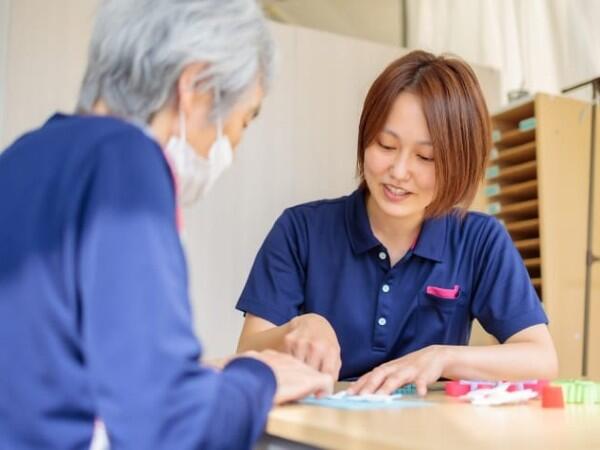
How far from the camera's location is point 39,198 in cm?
67

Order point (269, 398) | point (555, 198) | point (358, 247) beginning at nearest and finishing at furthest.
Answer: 1. point (269, 398)
2. point (358, 247)
3. point (555, 198)

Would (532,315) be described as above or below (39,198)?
below

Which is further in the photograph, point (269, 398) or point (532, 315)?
point (532, 315)

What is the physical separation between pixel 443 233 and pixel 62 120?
→ 39.1 inches

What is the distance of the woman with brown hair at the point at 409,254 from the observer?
1474 millimetres

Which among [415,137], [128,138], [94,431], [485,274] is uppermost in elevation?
[415,137]

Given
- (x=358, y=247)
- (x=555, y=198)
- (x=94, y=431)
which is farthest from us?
(x=555, y=198)

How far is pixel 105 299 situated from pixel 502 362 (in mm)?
900

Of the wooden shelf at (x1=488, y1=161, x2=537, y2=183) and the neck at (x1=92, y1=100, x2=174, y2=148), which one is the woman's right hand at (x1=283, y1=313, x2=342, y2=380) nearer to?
the neck at (x1=92, y1=100, x2=174, y2=148)

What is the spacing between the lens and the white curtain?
10.0 feet

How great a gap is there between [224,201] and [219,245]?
17 centimetres

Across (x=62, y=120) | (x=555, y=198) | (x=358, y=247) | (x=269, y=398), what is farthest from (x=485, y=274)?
(x=555, y=198)

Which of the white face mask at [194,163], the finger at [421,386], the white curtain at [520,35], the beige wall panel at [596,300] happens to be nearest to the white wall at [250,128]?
the white curtain at [520,35]

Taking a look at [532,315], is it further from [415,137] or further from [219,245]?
[219,245]
